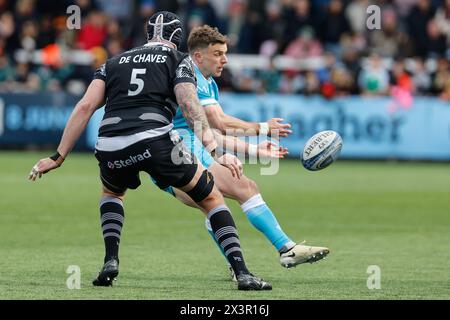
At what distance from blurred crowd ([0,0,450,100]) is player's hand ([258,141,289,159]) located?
15.4 m

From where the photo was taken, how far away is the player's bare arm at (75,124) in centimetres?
881

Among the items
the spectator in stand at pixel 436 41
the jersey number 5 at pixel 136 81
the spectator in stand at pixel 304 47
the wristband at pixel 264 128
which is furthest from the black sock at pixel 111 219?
the spectator in stand at pixel 436 41

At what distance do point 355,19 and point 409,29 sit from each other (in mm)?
1311

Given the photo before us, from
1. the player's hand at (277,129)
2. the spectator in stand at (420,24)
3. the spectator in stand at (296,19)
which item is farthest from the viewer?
the spectator in stand at (296,19)

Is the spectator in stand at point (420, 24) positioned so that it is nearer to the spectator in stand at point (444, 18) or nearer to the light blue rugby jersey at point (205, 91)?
the spectator in stand at point (444, 18)

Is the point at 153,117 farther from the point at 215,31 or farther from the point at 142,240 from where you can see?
the point at 142,240

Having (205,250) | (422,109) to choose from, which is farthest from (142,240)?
(422,109)

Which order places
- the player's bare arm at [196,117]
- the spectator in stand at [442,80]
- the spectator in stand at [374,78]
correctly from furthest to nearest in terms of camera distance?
the spectator in stand at [374,78] → the spectator in stand at [442,80] → the player's bare arm at [196,117]

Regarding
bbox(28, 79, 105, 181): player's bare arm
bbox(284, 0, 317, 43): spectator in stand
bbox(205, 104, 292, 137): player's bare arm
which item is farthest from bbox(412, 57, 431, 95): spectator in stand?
bbox(28, 79, 105, 181): player's bare arm

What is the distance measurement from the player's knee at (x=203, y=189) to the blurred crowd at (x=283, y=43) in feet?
52.0

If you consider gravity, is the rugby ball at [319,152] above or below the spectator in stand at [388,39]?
below

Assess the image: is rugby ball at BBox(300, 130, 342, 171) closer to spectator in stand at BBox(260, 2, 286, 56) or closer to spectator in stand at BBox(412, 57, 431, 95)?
spectator in stand at BBox(412, 57, 431, 95)

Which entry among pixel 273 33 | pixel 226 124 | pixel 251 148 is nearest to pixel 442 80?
pixel 273 33

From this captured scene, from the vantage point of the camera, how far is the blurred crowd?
24984 millimetres
